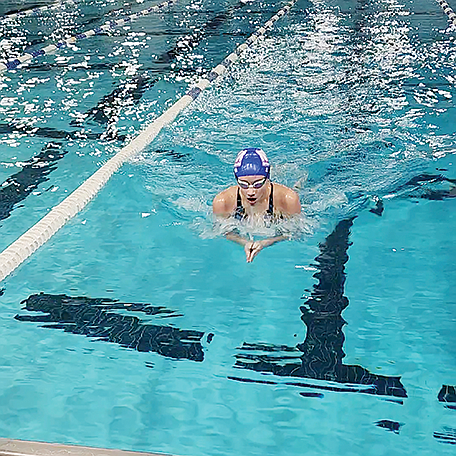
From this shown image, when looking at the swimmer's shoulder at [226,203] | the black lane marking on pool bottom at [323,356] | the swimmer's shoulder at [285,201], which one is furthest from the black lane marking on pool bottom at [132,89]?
the black lane marking on pool bottom at [323,356]

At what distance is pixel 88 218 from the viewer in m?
4.08

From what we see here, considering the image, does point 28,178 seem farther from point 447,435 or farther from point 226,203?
point 447,435

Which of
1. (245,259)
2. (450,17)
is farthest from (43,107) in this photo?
(450,17)

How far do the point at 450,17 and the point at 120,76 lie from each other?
6.80 metres

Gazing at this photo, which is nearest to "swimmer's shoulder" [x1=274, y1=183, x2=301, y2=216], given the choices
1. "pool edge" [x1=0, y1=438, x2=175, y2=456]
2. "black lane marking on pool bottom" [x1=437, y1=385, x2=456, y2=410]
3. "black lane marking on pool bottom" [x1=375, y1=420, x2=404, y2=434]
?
"black lane marking on pool bottom" [x1=437, y1=385, x2=456, y2=410]

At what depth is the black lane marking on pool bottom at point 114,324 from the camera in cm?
278

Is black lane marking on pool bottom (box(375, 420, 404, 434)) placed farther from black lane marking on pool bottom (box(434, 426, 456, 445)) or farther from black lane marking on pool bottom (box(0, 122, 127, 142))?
black lane marking on pool bottom (box(0, 122, 127, 142))

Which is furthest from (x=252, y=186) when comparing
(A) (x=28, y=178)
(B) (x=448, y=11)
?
(B) (x=448, y=11)

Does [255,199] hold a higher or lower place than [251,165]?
lower

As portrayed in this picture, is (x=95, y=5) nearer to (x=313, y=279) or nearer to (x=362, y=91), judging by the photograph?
(x=362, y=91)

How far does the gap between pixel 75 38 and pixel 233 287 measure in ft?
27.6

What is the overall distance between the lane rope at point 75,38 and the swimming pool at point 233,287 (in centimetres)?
203

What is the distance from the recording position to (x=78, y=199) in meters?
4.23

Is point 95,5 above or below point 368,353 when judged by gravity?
above
